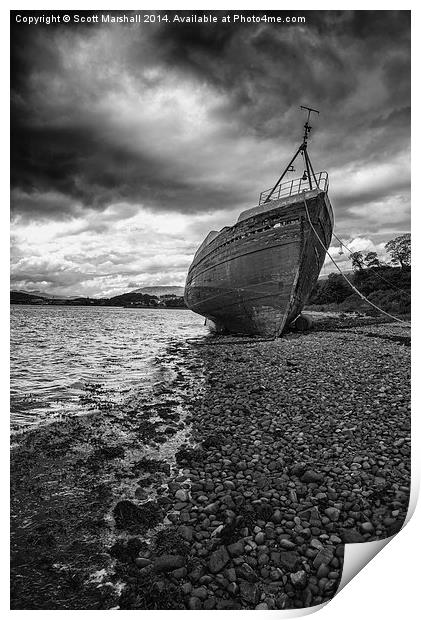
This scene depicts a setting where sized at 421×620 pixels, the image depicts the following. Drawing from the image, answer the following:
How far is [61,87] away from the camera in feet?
15.1

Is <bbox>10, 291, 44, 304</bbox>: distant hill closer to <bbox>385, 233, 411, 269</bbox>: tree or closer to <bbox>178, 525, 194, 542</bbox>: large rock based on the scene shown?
<bbox>178, 525, 194, 542</bbox>: large rock

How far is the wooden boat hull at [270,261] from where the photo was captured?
1082cm

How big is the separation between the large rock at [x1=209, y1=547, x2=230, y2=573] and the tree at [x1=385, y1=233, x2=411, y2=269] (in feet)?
12.2

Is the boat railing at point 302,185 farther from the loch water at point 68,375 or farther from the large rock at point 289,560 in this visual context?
the large rock at point 289,560

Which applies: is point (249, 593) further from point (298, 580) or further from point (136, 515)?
point (136, 515)

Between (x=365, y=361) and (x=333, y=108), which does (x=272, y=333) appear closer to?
(x=365, y=361)

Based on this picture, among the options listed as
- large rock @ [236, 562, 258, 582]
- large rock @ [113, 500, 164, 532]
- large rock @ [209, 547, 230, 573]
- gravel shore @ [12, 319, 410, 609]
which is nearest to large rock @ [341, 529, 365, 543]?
gravel shore @ [12, 319, 410, 609]

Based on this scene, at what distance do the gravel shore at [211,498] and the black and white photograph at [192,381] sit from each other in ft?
0.05

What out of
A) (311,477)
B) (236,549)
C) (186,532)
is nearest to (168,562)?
(186,532)

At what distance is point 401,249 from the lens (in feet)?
15.7

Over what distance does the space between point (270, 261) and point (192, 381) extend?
5.40 meters

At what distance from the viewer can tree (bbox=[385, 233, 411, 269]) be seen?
4409 millimetres
